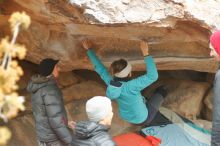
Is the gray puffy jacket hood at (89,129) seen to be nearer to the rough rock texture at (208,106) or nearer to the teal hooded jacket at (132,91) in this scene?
the teal hooded jacket at (132,91)

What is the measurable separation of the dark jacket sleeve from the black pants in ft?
3.27

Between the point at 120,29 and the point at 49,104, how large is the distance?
3.35 ft

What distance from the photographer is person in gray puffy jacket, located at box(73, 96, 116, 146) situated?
3.13 metres

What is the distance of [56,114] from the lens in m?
4.36

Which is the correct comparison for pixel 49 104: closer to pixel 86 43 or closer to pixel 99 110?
pixel 86 43

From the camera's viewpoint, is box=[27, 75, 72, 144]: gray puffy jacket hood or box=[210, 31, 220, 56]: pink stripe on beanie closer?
box=[210, 31, 220, 56]: pink stripe on beanie

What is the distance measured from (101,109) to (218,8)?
62.9 inches

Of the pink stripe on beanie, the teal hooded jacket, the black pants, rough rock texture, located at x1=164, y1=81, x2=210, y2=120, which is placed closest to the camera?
the pink stripe on beanie

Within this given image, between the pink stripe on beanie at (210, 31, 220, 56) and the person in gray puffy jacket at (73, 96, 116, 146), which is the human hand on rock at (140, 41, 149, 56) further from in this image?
the person in gray puffy jacket at (73, 96, 116, 146)

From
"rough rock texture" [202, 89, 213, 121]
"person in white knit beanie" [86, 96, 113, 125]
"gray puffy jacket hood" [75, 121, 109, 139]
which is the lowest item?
"rough rock texture" [202, 89, 213, 121]

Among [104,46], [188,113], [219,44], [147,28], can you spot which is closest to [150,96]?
[188,113]

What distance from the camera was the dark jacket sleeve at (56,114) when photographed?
4.34 m

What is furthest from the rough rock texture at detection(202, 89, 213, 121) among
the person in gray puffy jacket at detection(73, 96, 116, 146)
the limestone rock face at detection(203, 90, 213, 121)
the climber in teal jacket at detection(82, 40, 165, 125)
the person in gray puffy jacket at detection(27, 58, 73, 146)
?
the person in gray puffy jacket at detection(73, 96, 116, 146)

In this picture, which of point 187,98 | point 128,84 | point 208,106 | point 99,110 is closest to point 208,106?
point 208,106
